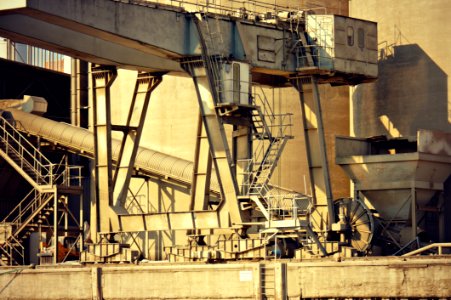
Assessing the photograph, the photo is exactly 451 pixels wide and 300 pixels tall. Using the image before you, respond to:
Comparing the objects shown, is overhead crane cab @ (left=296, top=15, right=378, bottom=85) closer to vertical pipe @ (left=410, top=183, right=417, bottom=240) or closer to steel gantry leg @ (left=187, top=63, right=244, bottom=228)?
vertical pipe @ (left=410, top=183, right=417, bottom=240)

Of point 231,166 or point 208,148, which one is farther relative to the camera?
point 208,148

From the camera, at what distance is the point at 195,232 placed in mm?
51500

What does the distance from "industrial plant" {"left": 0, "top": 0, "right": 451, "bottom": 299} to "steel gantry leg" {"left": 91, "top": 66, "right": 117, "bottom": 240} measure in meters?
0.08

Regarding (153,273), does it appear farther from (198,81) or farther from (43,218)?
(43,218)

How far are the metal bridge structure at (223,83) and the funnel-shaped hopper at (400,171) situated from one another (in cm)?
205

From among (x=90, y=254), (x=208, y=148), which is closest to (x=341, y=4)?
(x=208, y=148)

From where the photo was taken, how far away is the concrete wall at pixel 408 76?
59.2 meters

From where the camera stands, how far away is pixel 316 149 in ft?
181

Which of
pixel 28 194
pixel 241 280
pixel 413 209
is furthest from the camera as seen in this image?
pixel 28 194

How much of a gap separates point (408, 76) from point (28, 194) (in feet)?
62.6

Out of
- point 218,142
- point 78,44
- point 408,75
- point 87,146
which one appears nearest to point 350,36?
point 408,75

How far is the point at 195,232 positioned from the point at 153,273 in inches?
185

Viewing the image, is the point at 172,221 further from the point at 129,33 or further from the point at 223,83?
the point at 129,33

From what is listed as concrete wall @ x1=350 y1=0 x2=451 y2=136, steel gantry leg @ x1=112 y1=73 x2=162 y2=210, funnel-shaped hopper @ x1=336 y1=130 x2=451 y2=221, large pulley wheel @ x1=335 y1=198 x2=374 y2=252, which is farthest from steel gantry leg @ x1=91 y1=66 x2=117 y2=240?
concrete wall @ x1=350 y1=0 x2=451 y2=136
